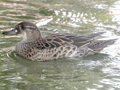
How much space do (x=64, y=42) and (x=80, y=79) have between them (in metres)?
1.96

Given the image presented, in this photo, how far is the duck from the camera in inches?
344

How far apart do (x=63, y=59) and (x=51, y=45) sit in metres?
0.57

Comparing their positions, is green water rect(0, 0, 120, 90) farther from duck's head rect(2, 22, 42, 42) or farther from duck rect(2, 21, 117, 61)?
duck's head rect(2, 22, 42, 42)

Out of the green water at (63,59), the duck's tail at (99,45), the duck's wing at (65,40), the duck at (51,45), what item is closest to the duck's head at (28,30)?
the duck at (51,45)

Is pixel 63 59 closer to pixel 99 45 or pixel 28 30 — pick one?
pixel 99 45

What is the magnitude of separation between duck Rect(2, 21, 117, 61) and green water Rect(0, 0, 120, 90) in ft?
0.70

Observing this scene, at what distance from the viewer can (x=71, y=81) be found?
704cm

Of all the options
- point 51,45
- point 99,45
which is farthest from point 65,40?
point 99,45

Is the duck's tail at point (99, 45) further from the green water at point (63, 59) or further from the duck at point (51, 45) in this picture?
the green water at point (63, 59)

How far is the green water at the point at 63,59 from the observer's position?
22.8 feet

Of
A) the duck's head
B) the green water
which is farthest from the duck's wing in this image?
the green water

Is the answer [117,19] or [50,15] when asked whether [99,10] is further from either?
[50,15]

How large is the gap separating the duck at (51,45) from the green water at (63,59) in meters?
0.21

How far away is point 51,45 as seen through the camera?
873 cm
